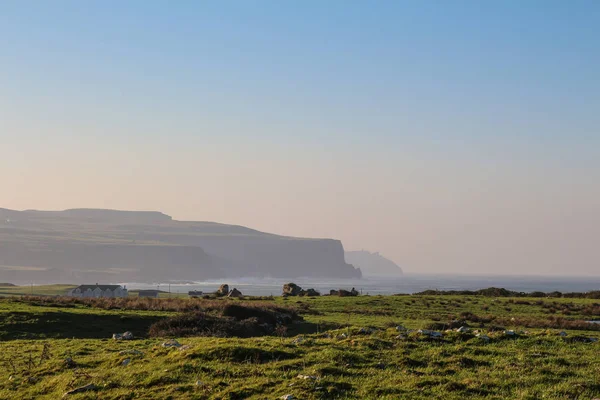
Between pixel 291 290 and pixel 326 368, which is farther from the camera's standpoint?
pixel 291 290

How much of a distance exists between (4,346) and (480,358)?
23.7m

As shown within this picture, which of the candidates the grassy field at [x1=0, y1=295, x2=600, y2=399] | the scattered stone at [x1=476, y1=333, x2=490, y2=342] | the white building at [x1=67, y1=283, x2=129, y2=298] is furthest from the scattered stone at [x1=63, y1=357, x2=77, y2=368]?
the white building at [x1=67, y1=283, x2=129, y2=298]

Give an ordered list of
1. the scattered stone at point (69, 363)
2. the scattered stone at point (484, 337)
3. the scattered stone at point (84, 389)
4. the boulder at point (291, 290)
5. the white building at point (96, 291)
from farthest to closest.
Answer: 1. the white building at point (96, 291)
2. the boulder at point (291, 290)
3. the scattered stone at point (484, 337)
4. the scattered stone at point (69, 363)
5. the scattered stone at point (84, 389)

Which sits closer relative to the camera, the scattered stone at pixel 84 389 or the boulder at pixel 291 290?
the scattered stone at pixel 84 389

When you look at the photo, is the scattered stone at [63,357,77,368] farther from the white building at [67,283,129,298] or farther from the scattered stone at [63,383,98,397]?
the white building at [67,283,129,298]

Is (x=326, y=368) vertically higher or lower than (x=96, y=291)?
higher

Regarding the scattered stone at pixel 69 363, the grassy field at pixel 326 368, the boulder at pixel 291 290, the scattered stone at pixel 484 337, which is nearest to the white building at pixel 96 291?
the boulder at pixel 291 290

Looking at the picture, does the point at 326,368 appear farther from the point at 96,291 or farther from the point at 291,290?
the point at 96,291

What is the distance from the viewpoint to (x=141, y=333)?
1626 inches

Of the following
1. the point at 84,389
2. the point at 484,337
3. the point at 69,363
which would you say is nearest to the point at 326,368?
the point at 84,389

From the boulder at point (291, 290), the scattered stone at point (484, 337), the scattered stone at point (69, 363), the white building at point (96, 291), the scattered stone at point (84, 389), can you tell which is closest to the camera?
the scattered stone at point (84, 389)

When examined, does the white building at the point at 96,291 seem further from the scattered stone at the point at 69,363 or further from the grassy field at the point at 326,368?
the scattered stone at the point at 69,363

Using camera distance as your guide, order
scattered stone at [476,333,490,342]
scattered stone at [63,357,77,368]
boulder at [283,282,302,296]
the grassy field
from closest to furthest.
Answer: the grassy field → scattered stone at [63,357,77,368] → scattered stone at [476,333,490,342] → boulder at [283,282,302,296]

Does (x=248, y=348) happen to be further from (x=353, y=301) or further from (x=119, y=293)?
(x=119, y=293)
